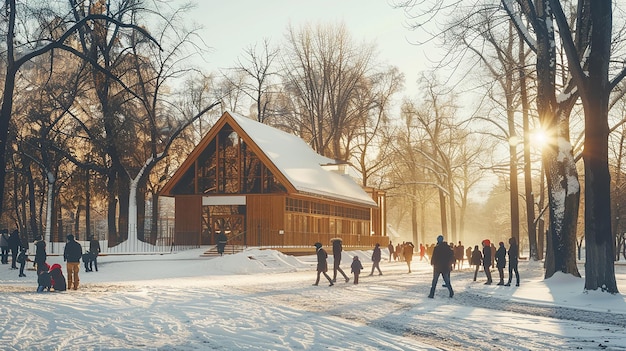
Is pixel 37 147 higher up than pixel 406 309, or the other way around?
pixel 37 147

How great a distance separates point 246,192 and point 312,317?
1047 inches

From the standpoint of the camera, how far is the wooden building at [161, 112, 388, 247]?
123ft

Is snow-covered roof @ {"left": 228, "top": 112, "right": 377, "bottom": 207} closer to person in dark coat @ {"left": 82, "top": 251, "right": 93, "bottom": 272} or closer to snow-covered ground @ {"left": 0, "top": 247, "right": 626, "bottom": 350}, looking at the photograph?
person in dark coat @ {"left": 82, "top": 251, "right": 93, "bottom": 272}

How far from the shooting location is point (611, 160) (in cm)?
5191

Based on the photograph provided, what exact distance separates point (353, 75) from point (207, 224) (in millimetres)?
24244

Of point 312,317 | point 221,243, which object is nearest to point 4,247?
point 221,243

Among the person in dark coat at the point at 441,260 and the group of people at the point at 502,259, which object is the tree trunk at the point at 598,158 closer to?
the person in dark coat at the point at 441,260

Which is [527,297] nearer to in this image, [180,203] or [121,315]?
[121,315]

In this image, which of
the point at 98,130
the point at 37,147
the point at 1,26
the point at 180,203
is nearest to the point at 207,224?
the point at 180,203

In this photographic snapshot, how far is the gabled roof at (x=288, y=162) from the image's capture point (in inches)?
1475

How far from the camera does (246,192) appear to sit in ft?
126

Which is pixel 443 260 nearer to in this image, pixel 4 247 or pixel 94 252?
pixel 94 252

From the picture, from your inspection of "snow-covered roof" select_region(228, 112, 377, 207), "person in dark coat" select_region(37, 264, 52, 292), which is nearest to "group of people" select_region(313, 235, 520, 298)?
"person in dark coat" select_region(37, 264, 52, 292)

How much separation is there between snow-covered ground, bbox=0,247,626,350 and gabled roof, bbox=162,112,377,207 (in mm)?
16861
